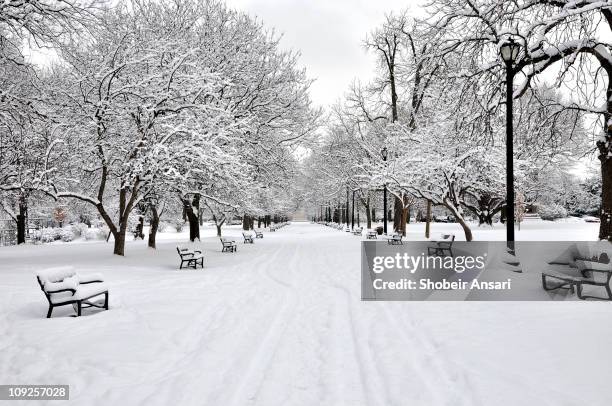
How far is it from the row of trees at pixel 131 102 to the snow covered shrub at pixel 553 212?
1824 inches

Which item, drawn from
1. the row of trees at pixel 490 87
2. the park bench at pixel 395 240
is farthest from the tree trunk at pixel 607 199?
the park bench at pixel 395 240

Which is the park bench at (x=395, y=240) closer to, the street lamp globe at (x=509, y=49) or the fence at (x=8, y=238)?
the street lamp globe at (x=509, y=49)

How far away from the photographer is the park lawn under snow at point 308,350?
392 cm

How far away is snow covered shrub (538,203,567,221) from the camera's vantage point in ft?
173

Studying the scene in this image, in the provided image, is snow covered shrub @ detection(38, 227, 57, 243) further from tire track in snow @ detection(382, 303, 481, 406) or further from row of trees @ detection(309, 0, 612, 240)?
tire track in snow @ detection(382, 303, 481, 406)

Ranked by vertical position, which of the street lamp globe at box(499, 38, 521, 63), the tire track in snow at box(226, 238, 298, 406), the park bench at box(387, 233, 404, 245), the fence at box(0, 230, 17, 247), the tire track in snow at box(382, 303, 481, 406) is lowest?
the fence at box(0, 230, 17, 247)

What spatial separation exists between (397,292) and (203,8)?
19353mm

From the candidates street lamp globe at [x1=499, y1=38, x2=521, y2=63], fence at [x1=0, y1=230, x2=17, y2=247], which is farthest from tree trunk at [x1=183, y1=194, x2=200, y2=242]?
fence at [x1=0, y1=230, x2=17, y2=247]

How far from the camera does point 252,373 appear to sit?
14.6 ft

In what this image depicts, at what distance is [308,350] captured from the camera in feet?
16.9

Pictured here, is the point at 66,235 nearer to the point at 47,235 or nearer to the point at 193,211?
the point at 47,235

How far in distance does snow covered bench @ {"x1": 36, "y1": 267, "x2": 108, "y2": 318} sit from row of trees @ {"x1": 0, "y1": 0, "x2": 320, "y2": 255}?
5.79 meters

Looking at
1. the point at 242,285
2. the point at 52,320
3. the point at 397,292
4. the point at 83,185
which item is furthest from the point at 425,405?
the point at 83,185

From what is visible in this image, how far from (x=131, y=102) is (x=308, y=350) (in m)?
13.3
